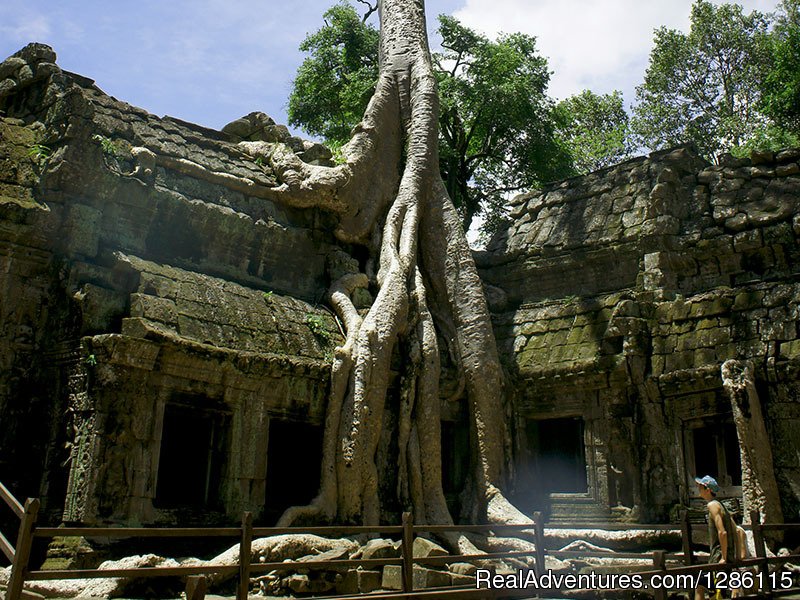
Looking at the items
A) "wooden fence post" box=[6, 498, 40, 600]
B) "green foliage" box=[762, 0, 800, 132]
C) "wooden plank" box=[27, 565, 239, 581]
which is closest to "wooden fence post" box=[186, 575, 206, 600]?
"wooden plank" box=[27, 565, 239, 581]

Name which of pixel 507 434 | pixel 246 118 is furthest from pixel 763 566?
pixel 246 118

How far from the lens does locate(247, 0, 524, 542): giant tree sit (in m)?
8.62

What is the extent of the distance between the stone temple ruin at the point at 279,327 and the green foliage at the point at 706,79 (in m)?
10.4

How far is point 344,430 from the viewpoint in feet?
28.1

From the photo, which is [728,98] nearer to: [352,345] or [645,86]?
[645,86]

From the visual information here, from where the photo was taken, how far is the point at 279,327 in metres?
8.93

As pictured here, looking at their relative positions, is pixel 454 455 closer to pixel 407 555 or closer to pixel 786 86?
pixel 407 555

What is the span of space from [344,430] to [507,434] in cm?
247

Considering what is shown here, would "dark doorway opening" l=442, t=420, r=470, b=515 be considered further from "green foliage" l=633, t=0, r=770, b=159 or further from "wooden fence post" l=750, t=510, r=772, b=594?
"green foliage" l=633, t=0, r=770, b=159

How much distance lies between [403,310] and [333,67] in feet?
35.0

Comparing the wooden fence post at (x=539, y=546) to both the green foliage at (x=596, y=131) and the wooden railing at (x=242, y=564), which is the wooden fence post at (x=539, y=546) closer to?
the wooden railing at (x=242, y=564)

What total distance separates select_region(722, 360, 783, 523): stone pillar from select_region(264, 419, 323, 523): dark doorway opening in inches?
182

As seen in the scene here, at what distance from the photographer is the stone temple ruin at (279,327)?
7340mm

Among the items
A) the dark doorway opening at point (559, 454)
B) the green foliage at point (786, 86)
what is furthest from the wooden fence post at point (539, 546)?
the green foliage at point (786, 86)
